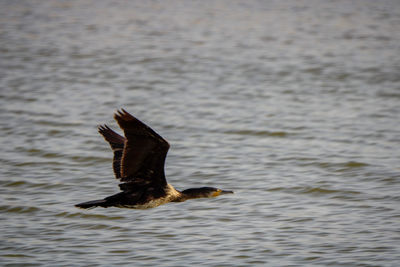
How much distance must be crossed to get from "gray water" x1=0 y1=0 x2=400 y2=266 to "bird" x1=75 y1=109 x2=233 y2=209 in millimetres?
677

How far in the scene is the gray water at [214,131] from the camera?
28.2 ft

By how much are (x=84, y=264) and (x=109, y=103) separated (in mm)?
7153

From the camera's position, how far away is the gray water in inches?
338

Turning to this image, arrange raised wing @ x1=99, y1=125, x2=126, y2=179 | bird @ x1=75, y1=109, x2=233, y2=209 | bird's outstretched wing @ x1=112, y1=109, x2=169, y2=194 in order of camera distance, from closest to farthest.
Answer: bird's outstretched wing @ x1=112, y1=109, x2=169, y2=194, bird @ x1=75, y1=109, x2=233, y2=209, raised wing @ x1=99, y1=125, x2=126, y2=179

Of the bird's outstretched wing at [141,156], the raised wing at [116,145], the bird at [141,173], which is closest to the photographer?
the bird's outstretched wing at [141,156]

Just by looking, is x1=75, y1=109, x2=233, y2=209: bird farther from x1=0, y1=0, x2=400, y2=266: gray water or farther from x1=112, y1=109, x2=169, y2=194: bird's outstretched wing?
x1=0, y1=0, x2=400, y2=266: gray water

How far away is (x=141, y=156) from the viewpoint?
7.43 metres

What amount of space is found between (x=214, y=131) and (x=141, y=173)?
5.36 meters

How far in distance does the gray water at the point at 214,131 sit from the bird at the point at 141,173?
68 cm

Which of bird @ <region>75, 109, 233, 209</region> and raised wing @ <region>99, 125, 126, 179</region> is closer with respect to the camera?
bird @ <region>75, 109, 233, 209</region>

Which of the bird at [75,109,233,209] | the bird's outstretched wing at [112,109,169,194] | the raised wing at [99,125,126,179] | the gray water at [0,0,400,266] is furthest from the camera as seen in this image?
the gray water at [0,0,400,266]

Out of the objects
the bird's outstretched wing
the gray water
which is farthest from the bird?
the gray water

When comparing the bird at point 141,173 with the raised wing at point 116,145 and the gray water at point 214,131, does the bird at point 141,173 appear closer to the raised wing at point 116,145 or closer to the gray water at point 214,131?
the raised wing at point 116,145

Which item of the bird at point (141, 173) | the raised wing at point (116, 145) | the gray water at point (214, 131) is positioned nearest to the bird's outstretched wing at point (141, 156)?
the bird at point (141, 173)
